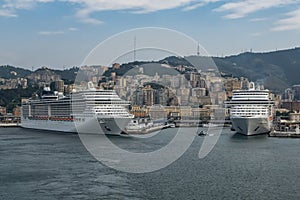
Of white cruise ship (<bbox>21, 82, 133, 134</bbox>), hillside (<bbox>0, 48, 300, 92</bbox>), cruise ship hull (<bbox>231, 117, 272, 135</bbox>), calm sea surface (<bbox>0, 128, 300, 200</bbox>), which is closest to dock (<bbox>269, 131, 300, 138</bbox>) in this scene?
cruise ship hull (<bbox>231, 117, 272, 135</bbox>)

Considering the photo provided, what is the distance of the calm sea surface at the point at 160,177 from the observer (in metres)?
10.5

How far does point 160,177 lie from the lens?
1237cm

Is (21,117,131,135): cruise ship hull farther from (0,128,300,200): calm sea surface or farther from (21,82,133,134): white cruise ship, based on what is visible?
(0,128,300,200): calm sea surface

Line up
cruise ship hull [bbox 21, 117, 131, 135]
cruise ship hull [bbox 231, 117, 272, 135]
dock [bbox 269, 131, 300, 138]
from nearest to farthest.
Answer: cruise ship hull [bbox 21, 117, 131, 135] → cruise ship hull [bbox 231, 117, 272, 135] → dock [bbox 269, 131, 300, 138]

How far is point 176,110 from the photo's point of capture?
162 ft

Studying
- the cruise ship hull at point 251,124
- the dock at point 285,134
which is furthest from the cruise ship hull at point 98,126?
the dock at point 285,134

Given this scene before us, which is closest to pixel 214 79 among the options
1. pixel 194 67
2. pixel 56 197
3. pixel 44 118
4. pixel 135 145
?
pixel 194 67

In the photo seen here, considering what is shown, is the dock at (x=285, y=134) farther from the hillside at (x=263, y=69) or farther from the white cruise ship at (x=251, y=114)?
the hillside at (x=263, y=69)

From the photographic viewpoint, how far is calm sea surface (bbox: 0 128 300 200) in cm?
1047

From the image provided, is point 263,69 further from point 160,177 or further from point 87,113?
point 160,177

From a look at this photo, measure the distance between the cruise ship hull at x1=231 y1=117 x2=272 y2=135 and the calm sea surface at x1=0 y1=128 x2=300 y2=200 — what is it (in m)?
6.44

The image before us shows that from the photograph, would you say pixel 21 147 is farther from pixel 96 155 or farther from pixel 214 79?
pixel 214 79

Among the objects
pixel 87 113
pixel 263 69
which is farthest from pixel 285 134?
pixel 263 69

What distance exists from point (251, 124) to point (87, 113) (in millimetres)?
8063
